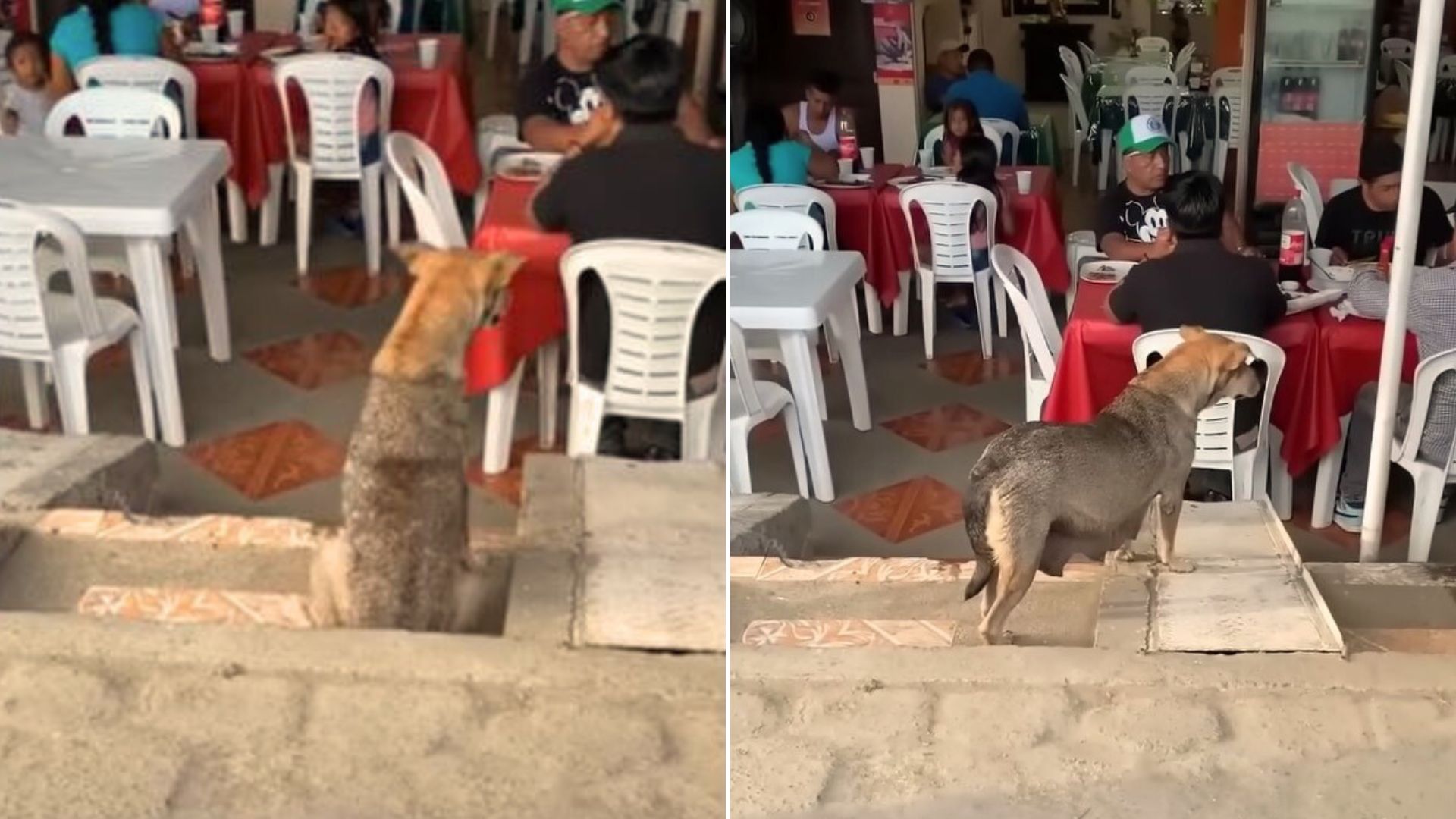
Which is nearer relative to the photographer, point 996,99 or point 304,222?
point 304,222

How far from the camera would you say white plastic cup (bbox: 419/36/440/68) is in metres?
2.00

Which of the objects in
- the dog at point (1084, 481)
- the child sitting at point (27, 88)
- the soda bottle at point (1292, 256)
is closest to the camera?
the child sitting at point (27, 88)

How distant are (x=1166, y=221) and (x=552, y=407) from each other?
174 centimetres

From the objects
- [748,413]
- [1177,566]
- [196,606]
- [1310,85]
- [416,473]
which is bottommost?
[1177,566]

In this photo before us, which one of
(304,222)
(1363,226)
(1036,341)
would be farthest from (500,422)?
(1363,226)

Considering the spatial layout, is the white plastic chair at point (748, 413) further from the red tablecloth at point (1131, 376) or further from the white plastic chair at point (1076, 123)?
the white plastic chair at point (1076, 123)

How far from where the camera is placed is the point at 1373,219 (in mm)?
3580

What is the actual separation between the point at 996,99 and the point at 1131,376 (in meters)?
2.25

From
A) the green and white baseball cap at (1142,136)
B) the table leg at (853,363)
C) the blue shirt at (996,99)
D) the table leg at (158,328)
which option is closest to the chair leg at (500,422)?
the table leg at (158,328)

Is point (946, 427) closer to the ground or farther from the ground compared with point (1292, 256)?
closer to the ground

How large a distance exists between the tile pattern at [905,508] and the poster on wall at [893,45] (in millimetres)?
1432

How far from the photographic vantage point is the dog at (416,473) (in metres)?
1.98

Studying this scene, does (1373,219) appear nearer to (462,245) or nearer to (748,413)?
(748,413)

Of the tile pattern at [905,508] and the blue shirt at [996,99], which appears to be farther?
the blue shirt at [996,99]
